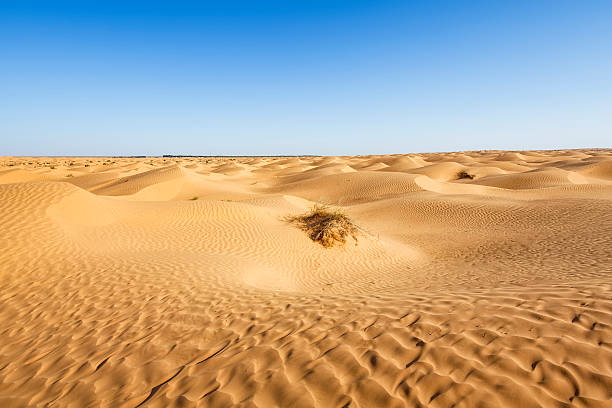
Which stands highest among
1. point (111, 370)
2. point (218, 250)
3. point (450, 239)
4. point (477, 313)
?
point (477, 313)

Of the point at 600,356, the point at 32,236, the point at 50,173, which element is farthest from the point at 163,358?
the point at 50,173

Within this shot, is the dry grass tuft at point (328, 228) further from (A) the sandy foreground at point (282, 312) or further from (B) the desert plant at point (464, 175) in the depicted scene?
(B) the desert plant at point (464, 175)

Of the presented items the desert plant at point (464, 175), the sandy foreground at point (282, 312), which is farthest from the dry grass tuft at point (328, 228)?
the desert plant at point (464, 175)

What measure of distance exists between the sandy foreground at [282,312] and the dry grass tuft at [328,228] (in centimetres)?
50

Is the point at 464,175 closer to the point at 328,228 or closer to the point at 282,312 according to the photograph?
the point at 328,228

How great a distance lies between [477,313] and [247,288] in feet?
13.3

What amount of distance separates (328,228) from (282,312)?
7.03 meters

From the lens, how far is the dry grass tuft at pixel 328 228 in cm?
1101

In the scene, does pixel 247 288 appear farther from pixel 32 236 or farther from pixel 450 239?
pixel 450 239

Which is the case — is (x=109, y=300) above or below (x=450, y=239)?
above

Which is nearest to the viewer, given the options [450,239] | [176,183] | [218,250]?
[218,250]

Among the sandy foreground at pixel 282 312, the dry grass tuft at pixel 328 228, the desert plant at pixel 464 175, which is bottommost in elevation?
the desert plant at pixel 464 175

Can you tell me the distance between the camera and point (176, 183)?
25.9 metres

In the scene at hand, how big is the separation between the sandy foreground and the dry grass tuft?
1.63ft
